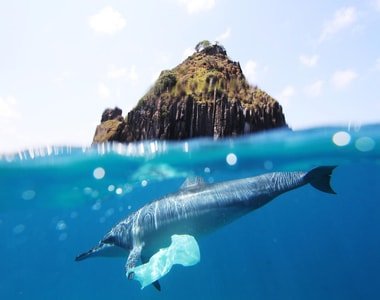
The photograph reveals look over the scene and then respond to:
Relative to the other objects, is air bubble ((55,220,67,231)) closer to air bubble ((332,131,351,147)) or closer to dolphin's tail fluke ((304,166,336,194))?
air bubble ((332,131,351,147))

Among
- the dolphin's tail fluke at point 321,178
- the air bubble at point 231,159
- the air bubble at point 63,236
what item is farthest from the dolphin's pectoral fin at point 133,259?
the air bubble at point 63,236

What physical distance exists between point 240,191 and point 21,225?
103ft

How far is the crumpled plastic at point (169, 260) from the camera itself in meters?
7.75

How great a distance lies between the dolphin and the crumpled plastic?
74 cm

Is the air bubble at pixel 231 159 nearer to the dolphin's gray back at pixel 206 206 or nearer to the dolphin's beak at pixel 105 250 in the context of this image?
the dolphin's gray back at pixel 206 206

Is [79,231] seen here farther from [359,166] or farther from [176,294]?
[359,166]

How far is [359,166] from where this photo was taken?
27.9 m

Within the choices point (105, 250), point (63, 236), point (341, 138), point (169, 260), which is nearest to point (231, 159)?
point (341, 138)

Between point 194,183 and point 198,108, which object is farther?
point 198,108

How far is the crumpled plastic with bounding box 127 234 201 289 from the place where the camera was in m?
7.75

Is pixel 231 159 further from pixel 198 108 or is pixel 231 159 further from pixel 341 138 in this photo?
pixel 341 138

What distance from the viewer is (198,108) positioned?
20984 mm

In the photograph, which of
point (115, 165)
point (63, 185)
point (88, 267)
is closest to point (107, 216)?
point (63, 185)

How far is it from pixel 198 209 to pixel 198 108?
12375 mm
